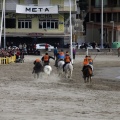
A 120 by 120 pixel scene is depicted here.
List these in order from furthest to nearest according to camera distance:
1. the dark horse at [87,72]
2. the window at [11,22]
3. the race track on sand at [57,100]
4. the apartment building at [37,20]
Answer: the window at [11,22], the apartment building at [37,20], the dark horse at [87,72], the race track on sand at [57,100]

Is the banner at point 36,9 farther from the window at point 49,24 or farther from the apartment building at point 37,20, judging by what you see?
the window at point 49,24

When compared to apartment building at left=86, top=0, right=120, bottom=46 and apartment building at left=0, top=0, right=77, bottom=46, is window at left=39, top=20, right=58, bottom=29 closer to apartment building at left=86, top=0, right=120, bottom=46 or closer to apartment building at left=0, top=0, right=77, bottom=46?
Result: apartment building at left=0, top=0, right=77, bottom=46

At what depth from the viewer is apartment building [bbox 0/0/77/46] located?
69375 millimetres

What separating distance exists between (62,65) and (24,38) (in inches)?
1589

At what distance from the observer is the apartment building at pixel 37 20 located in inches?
2731

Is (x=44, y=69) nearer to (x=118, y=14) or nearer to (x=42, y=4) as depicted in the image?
(x=42, y=4)

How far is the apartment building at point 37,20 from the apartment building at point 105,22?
40.3ft

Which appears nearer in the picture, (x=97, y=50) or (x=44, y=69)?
(x=44, y=69)

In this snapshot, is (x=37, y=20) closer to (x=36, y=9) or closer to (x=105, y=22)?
(x=36, y=9)

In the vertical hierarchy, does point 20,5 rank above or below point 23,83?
above

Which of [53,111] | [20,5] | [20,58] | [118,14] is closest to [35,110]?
[53,111]

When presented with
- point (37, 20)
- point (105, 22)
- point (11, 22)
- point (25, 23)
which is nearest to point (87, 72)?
point (37, 20)

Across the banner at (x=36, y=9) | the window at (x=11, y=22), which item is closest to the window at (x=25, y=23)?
the window at (x=11, y=22)

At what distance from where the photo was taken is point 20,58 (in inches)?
1891
